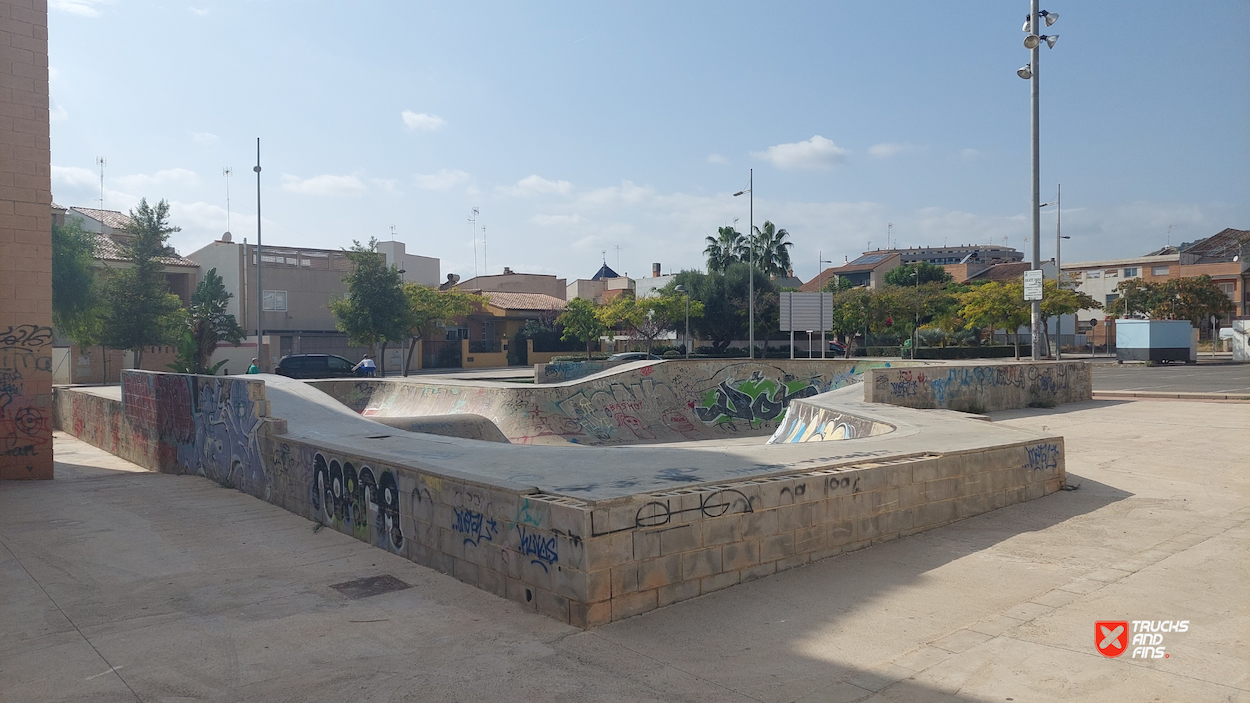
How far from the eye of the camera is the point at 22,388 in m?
13.4

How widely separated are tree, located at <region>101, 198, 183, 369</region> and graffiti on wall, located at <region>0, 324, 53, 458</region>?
818 inches

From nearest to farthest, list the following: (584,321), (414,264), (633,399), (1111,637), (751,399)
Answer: (1111,637), (633,399), (751,399), (584,321), (414,264)

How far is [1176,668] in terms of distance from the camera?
13.9 feet

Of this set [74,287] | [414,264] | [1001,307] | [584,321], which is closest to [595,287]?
[414,264]

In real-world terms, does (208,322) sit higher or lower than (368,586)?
higher

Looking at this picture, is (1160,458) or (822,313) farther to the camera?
(822,313)

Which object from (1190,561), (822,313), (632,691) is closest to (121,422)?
(632,691)

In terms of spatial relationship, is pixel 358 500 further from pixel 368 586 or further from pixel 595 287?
pixel 595 287

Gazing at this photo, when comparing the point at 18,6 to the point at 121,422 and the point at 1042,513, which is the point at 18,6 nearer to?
the point at 121,422

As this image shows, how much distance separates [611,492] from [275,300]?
4577 cm

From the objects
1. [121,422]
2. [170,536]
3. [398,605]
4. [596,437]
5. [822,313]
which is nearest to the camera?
[398,605]

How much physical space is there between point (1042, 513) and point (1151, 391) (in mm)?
17963

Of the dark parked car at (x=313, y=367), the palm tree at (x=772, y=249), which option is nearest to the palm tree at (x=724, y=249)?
the palm tree at (x=772, y=249)

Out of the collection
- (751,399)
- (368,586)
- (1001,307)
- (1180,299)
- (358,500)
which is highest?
(1180,299)
